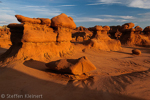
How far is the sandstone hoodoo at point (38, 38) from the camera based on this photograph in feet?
14.7

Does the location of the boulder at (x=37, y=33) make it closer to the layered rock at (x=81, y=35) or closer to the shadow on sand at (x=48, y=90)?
the shadow on sand at (x=48, y=90)

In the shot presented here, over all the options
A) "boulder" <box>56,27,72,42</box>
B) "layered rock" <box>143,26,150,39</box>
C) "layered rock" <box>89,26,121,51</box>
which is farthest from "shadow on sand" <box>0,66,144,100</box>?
"layered rock" <box>143,26,150,39</box>

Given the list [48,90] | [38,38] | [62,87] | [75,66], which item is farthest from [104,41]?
[48,90]

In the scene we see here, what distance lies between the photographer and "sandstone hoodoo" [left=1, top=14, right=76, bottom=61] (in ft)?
14.7

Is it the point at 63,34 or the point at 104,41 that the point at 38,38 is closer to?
the point at 63,34

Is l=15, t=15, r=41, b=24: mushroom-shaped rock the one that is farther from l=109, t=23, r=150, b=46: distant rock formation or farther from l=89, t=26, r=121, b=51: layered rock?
l=109, t=23, r=150, b=46: distant rock formation

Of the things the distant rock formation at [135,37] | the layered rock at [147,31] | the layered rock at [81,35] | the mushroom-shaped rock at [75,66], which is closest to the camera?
the mushroom-shaped rock at [75,66]

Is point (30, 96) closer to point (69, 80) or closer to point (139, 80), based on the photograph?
point (69, 80)

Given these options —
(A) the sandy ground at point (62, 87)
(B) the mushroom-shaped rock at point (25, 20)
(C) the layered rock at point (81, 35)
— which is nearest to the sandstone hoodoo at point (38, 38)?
(B) the mushroom-shaped rock at point (25, 20)

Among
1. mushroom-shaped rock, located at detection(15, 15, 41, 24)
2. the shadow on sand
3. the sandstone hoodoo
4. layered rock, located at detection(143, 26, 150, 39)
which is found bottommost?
the shadow on sand

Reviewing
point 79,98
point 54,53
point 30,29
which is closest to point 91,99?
point 79,98

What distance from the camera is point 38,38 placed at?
473 centimetres

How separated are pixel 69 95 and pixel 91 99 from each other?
0.55m

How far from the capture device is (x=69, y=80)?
3229 mm
